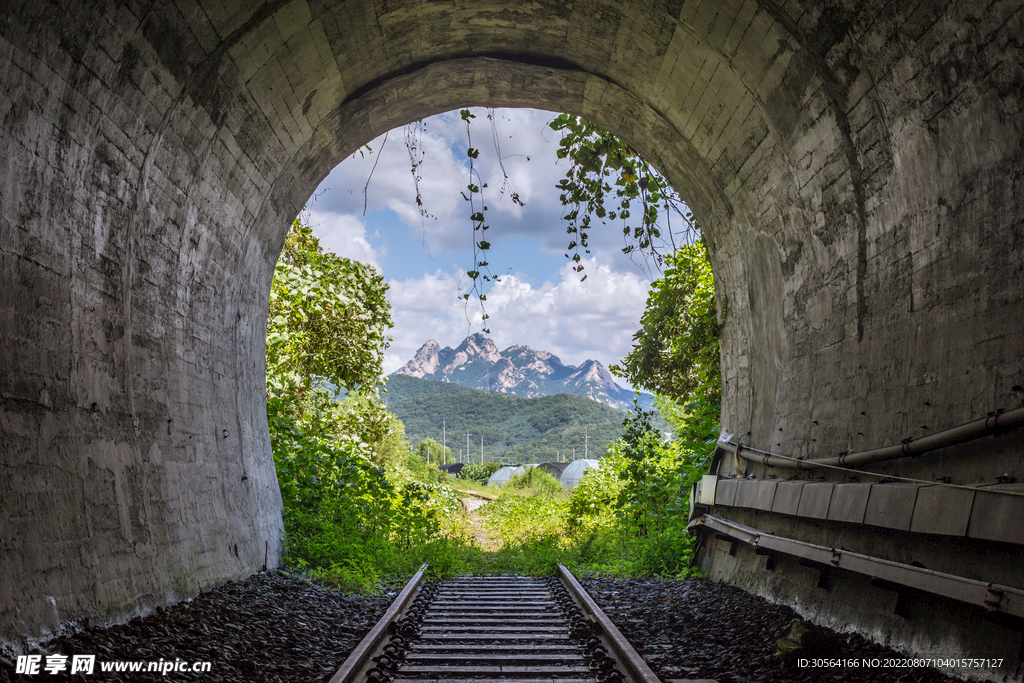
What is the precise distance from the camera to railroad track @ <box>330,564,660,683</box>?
4223 millimetres

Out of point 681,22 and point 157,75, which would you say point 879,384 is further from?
point 157,75

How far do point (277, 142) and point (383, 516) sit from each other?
17.9 ft

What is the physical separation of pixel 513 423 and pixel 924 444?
16281 cm

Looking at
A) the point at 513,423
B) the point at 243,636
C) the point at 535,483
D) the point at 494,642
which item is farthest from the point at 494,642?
the point at 513,423

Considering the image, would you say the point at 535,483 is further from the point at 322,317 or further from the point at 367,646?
the point at 367,646

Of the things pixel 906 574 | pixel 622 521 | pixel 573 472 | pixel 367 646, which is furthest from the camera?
pixel 573 472

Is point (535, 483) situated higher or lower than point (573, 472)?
higher

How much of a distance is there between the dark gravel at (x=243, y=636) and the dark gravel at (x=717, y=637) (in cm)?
220

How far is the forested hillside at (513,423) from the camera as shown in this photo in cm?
12419

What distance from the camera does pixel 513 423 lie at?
166m

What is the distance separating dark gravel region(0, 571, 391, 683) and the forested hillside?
352ft

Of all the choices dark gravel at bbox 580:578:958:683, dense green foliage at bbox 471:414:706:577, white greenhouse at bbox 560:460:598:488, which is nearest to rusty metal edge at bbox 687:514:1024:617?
dark gravel at bbox 580:578:958:683

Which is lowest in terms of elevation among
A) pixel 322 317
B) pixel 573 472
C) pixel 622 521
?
pixel 573 472

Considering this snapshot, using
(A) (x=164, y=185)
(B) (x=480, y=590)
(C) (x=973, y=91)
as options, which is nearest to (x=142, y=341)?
(A) (x=164, y=185)
